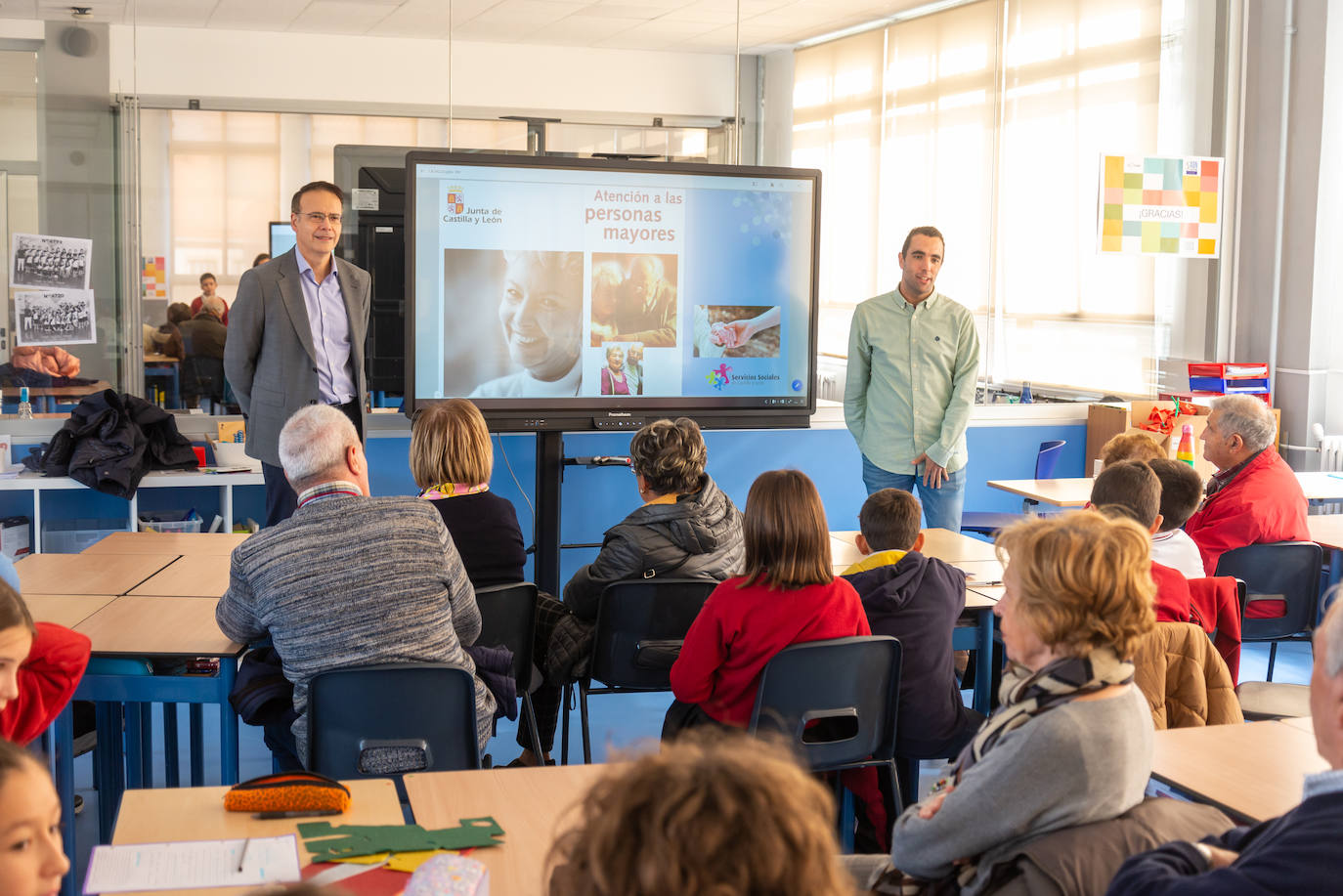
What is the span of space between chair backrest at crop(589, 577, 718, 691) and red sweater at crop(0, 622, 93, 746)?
4.02ft

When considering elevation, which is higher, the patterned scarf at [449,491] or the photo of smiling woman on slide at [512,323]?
the photo of smiling woman on slide at [512,323]

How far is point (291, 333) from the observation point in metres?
4.32

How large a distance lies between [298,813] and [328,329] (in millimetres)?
2973

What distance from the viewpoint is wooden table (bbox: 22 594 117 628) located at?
2.83m

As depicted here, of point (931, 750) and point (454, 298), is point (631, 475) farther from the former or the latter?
point (931, 750)

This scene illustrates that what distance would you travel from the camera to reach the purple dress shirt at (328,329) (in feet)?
14.3

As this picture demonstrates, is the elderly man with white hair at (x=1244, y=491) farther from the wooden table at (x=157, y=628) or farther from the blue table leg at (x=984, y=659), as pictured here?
the wooden table at (x=157, y=628)

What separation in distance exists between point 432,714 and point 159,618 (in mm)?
944

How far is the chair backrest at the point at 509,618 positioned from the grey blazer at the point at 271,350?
1677 millimetres

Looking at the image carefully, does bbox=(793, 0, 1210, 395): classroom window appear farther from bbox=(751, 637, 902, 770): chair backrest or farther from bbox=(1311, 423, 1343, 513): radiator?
bbox=(751, 637, 902, 770): chair backrest

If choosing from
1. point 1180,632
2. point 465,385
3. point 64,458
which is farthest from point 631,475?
point 1180,632

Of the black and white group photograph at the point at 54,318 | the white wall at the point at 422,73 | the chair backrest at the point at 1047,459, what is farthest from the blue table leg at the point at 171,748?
the white wall at the point at 422,73

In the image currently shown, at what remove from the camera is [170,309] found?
292 inches

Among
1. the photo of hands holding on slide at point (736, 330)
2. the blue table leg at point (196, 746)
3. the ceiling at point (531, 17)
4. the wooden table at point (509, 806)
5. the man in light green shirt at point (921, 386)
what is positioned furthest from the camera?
the ceiling at point (531, 17)
